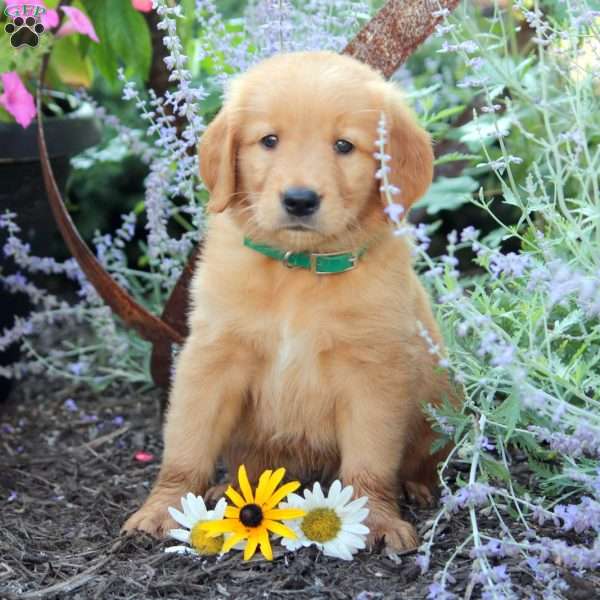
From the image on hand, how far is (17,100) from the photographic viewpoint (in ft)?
12.5

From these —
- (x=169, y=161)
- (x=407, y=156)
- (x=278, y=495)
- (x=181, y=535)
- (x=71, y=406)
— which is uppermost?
(x=407, y=156)

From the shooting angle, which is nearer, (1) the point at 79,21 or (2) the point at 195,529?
(2) the point at 195,529

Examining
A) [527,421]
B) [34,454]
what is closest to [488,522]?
[527,421]

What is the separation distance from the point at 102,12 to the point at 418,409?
1.98 m

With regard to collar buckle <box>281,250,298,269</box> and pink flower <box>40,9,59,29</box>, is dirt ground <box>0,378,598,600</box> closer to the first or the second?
collar buckle <box>281,250,298,269</box>

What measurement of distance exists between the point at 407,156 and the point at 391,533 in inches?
39.8

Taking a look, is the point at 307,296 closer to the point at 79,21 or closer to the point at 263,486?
the point at 263,486

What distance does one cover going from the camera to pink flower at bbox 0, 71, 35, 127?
3.81 meters

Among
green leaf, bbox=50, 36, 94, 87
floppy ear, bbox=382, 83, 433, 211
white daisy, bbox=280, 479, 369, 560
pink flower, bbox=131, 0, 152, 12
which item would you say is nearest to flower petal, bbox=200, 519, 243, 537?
white daisy, bbox=280, 479, 369, 560

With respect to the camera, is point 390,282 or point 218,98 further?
point 218,98

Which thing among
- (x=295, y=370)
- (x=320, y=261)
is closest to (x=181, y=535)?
(x=295, y=370)

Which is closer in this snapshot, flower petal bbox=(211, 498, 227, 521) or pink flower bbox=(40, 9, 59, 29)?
flower petal bbox=(211, 498, 227, 521)

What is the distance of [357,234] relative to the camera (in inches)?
116

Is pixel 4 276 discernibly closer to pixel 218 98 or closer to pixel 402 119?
pixel 218 98
